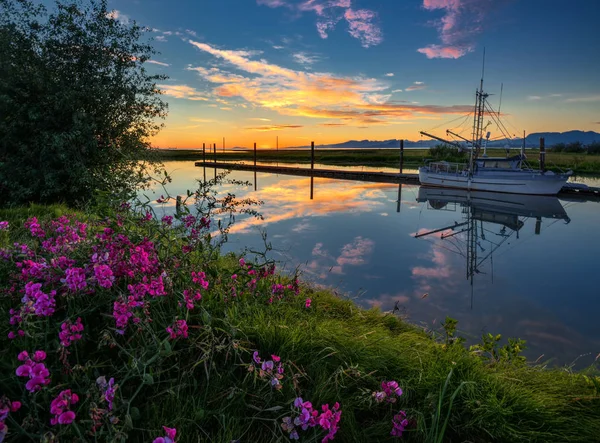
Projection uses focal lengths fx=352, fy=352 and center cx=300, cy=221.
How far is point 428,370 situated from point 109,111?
509 inches

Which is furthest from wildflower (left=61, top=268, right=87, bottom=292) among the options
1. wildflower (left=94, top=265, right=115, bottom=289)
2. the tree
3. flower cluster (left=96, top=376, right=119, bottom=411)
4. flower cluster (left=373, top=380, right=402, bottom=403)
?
the tree

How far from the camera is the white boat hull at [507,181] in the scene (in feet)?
76.3

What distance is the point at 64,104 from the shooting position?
1080cm

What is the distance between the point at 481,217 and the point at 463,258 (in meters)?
7.79

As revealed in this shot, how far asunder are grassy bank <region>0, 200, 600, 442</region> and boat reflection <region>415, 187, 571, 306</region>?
6.58 m

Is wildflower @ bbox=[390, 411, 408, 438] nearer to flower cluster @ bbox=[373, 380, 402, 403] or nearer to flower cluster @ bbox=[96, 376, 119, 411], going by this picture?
flower cluster @ bbox=[373, 380, 402, 403]

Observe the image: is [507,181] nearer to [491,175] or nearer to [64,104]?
[491,175]

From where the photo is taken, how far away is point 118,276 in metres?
2.86

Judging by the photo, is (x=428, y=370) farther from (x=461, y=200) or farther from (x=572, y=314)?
(x=461, y=200)

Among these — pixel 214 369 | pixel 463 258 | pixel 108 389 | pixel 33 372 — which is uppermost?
pixel 33 372

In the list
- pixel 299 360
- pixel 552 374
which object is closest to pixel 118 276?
pixel 299 360

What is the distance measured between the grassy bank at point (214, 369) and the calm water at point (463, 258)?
2833 millimetres

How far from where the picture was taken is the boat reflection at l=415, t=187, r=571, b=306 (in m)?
12.3

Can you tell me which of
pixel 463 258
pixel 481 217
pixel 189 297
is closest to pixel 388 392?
pixel 189 297
